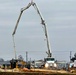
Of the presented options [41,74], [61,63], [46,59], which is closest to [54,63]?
[46,59]

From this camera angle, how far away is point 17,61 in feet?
266

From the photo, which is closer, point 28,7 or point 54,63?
point 54,63

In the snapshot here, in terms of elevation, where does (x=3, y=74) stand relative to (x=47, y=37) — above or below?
below

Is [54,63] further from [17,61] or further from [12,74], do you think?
[12,74]

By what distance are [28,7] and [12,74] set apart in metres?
53.6

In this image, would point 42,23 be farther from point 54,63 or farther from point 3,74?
point 3,74

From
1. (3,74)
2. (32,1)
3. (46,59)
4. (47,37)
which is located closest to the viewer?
(3,74)

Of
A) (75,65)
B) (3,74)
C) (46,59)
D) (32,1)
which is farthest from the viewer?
(32,1)

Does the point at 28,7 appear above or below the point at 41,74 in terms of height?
above

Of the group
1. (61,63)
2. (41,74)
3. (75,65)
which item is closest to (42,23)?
(61,63)

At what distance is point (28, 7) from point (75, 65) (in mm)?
23512

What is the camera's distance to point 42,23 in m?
92.2

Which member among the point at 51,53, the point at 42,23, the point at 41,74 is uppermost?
the point at 42,23

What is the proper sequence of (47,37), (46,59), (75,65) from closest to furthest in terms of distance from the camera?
(75,65) < (46,59) < (47,37)
